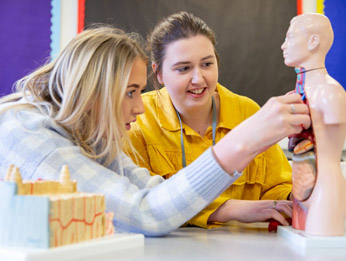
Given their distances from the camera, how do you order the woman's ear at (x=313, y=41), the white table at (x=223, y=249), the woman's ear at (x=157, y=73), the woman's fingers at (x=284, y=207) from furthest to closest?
1. the woman's ear at (x=157, y=73)
2. the woman's fingers at (x=284, y=207)
3. the woman's ear at (x=313, y=41)
4. the white table at (x=223, y=249)

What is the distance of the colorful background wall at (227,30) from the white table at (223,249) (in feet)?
4.73

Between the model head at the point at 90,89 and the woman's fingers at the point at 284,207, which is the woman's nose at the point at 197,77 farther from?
the woman's fingers at the point at 284,207

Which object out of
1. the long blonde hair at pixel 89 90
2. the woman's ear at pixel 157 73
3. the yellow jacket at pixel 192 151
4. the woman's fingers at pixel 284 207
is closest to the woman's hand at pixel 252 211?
the woman's fingers at pixel 284 207

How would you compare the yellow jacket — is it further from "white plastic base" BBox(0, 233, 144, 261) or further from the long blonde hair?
"white plastic base" BBox(0, 233, 144, 261)

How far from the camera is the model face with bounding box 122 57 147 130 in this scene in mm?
1071

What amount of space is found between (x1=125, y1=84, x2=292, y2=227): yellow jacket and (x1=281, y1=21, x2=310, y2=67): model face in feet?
1.53

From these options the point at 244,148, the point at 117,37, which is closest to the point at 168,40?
the point at 117,37

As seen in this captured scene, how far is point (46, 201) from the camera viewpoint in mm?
644

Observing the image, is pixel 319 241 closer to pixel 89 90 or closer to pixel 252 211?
pixel 252 211

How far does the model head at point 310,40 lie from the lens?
0.99m

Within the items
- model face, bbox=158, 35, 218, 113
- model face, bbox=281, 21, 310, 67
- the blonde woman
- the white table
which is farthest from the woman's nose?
the white table

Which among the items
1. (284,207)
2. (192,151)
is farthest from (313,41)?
(192,151)

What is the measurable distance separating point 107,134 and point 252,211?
1.45 ft

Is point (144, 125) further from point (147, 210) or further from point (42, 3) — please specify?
point (42, 3)
